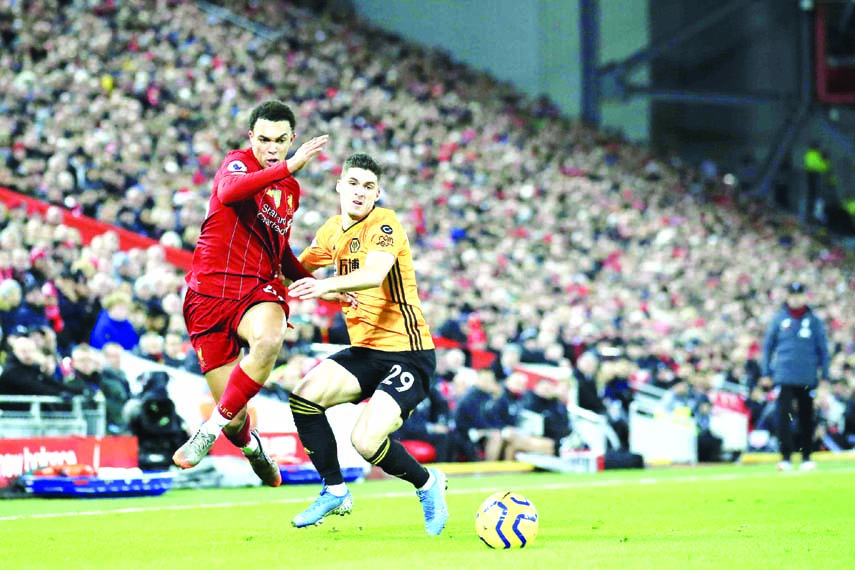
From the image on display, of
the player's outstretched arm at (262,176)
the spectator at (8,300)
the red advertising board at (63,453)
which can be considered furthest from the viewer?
the spectator at (8,300)

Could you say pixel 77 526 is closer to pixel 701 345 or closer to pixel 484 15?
pixel 701 345

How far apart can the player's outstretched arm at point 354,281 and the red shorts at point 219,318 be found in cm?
53

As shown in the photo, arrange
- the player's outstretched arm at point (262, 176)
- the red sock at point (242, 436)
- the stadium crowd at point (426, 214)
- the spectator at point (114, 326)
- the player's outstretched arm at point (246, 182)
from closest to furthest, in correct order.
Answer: the player's outstretched arm at point (262, 176), the player's outstretched arm at point (246, 182), the red sock at point (242, 436), the spectator at point (114, 326), the stadium crowd at point (426, 214)

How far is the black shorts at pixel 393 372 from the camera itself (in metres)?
7.96

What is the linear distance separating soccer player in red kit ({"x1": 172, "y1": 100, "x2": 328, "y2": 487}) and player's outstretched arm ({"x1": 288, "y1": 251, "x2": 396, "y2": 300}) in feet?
1.71

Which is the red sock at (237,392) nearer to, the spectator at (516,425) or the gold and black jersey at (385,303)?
the gold and black jersey at (385,303)

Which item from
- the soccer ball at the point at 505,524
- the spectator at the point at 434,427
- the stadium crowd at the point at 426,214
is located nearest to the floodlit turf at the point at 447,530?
the soccer ball at the point at 505,524

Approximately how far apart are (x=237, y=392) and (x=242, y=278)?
28.3 inches

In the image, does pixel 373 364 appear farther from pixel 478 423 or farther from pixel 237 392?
pixel 478 423

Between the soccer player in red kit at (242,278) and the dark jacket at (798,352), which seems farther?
the dark jacket at (798,352)

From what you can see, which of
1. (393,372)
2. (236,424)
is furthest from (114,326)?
(393,372)

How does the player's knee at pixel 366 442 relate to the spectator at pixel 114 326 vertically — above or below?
below

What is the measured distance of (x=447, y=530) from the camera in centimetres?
847

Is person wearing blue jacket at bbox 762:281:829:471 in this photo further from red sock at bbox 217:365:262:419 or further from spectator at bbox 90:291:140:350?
red sock at bbox 217:365:262:419
